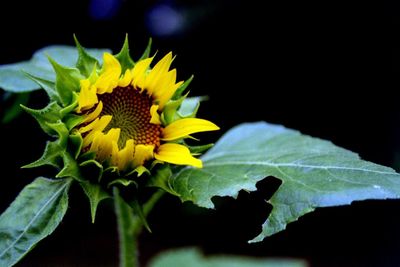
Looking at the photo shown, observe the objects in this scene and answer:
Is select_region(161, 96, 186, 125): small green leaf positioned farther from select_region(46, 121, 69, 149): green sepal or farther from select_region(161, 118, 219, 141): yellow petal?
select_region(46, 121, 69, 149): green sepal

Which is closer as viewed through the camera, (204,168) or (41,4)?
Result: (204,168)

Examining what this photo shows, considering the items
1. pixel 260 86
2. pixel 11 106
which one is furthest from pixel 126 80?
pixel 260 86

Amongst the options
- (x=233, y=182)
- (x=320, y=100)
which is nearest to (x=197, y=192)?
(x=233, y=182)

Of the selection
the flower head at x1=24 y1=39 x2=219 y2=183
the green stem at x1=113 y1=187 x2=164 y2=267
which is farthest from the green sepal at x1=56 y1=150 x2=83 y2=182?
the green stem at x1=113 y1=187 x2=164 y2=267

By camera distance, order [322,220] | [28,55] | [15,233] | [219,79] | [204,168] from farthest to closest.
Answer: [322,220]
[219,79]
[28,55]
[204,168]
[15,233]

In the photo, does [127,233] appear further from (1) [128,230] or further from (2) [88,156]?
(2) [88,156]

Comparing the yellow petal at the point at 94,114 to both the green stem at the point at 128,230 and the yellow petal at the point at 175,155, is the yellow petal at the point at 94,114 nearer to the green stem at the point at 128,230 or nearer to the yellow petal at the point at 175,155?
the yellow petal at the point at 175,155

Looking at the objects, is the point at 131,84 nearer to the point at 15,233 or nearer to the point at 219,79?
the point at 15,233

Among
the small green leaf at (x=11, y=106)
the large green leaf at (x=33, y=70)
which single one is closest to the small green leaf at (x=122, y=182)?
the large green leaf at (x=33, y=70)
